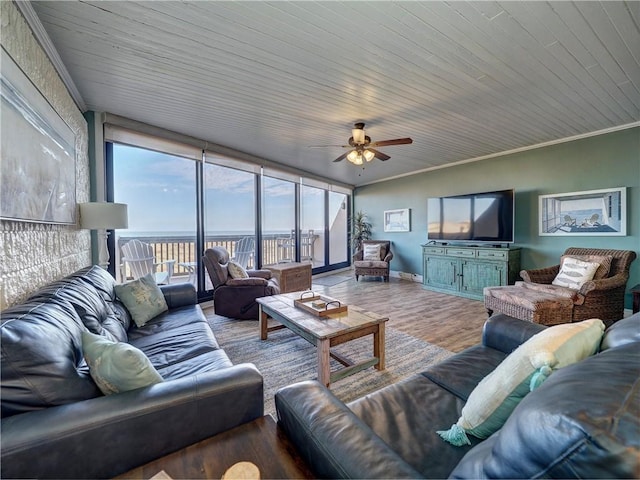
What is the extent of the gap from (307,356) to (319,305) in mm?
518

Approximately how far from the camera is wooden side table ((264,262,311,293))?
4450 mm

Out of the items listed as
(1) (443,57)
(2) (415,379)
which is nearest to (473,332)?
(2) (415,379)

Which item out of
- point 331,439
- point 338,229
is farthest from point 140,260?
point 338,229

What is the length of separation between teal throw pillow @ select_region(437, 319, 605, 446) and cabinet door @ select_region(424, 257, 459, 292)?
4.07 m

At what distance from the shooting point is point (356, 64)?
223 centimetres

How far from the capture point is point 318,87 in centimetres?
260

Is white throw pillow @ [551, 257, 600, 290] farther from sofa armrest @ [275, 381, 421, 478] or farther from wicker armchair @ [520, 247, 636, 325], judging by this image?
sofa armrest @ [275, 381, 421, 478]

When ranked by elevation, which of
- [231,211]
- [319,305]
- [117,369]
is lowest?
[319,305]

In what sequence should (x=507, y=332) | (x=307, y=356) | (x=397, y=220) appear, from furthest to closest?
(x=397, y=220) < (x=307, y=356) < (x=507, y=332)

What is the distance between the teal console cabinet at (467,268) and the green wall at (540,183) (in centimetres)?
49

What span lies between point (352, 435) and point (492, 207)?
4.81 m

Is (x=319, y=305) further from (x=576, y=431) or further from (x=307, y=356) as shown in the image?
(x=576, y=431)

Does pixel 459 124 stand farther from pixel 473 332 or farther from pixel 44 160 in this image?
pixel 44 160

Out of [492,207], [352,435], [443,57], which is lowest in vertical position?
[352,435]
